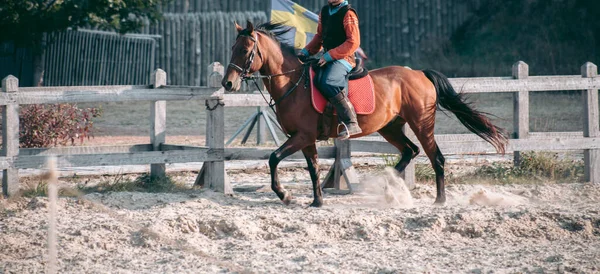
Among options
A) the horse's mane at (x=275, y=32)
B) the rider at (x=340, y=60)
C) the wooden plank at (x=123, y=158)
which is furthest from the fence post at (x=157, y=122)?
the rider at (x=340, y=60)

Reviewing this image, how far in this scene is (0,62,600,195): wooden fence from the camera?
9.21 meters

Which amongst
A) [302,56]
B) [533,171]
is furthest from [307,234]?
[533,171]

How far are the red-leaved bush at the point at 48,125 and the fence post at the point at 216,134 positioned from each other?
11.9 ft

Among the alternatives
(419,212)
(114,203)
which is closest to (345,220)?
(419,212)

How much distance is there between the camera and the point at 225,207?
9055 millimetres

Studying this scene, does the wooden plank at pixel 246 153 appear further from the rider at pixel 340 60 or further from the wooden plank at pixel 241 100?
the rider at pixel 340 60

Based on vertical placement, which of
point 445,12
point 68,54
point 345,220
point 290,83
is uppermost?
point 445,12

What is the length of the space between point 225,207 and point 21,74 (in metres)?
16.8

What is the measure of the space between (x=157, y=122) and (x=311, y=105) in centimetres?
239

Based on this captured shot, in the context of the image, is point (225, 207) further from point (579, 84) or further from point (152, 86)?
point (579, 84)

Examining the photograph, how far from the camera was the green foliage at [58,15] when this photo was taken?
19.9 meters

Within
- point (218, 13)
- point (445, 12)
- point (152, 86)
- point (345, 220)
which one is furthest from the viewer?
point (445, 12)

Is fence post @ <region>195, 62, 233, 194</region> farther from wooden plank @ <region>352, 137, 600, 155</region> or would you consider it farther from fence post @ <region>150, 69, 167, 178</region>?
wooden plank @ <region>352, 137, 600, 155</region>

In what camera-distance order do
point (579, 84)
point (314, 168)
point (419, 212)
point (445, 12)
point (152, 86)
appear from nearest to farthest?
1. point (419, 212)
2. point (314, 168)
3. point (152, 86)
4. point (579, 84)
5. point (445, 12)
